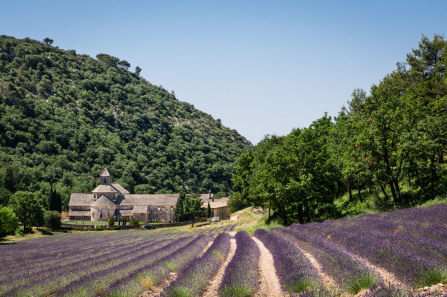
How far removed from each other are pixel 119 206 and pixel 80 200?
36.4 ft

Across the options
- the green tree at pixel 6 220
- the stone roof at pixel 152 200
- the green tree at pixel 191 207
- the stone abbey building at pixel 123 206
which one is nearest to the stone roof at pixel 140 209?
the stone abbey building at pixel 123 206

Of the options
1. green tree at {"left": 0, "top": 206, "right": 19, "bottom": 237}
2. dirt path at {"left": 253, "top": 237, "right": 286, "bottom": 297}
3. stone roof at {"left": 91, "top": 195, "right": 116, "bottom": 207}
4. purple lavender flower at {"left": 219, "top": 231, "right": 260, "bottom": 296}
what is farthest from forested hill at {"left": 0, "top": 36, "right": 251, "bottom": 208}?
purple lavender flower at {"left": 219, "top": 231, "right": 260, "bottom": 296}

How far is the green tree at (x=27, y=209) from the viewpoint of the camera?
5459 centimetres

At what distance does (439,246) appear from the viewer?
854 centimetres

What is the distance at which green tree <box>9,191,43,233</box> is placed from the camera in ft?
179

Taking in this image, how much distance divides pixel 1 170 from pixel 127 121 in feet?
293

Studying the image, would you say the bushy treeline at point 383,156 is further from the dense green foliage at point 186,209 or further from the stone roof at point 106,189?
the stone roof at point 106,189

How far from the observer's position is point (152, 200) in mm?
87625

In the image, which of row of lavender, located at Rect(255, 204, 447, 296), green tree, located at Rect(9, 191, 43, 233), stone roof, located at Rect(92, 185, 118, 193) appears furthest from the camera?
stone roof, located at Rect(92, 185, 118, 193)

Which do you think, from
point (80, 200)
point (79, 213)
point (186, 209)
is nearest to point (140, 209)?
point (79, 213)

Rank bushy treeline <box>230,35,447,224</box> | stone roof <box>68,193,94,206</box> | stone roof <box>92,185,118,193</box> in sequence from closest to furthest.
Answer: bushy treeline <box>230,35,447,224</box>
stone roof <box>68,193,94,206</box>
stone roof <box>92,185,118,193</box>

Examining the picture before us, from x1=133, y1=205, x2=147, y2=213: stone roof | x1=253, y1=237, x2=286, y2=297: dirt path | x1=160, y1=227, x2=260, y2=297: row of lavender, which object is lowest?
x1=253, y1=237, x2=286, y2=297: dirt path

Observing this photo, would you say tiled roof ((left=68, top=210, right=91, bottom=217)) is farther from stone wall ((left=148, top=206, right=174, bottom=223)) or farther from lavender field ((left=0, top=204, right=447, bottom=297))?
lavender field ((left=0, top=204, right=447, bottom=297))

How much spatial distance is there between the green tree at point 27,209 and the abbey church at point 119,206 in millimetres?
28363
